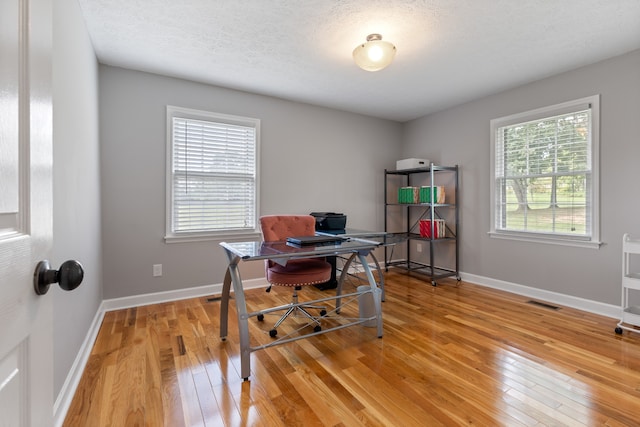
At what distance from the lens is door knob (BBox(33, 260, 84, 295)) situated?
59 cm

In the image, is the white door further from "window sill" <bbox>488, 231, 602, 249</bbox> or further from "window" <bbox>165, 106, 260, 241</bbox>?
"window sill" <bbox>488, 231, 602, 249</bbox>

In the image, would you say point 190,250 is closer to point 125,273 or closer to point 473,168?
point 125,273

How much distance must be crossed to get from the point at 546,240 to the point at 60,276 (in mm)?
4024

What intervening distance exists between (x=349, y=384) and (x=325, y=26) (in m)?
2.54

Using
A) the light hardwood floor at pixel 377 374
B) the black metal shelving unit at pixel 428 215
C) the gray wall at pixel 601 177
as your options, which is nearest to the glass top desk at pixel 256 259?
the light hardwood floor at pixel 377 374

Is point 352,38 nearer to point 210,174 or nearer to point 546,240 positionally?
point 210,174

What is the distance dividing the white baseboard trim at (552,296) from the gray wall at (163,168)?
1.90 m

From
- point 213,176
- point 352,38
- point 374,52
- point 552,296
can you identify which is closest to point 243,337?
point 213,176

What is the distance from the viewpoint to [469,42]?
2518mm

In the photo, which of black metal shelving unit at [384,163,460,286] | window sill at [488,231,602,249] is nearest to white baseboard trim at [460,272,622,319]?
black metal shelving unit at [384,163,460,286]

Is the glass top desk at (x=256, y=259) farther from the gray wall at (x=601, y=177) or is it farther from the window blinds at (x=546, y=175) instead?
the window blinds at (x=546, y=175)

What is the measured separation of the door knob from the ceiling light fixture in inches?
94.0

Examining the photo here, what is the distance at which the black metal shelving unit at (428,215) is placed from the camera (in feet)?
13.3

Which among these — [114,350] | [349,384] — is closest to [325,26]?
[349,384]
